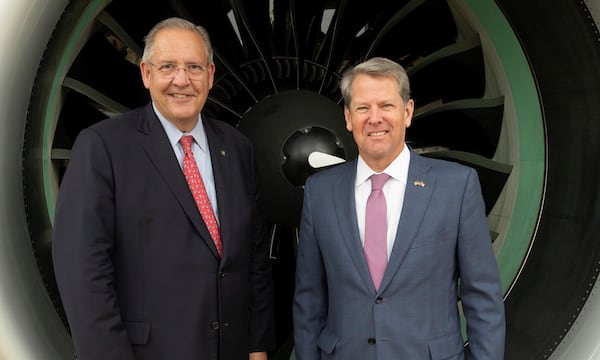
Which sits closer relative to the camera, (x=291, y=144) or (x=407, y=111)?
(x=407, y=111)

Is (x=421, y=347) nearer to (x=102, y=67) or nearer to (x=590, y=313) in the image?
(x=590, y=313)

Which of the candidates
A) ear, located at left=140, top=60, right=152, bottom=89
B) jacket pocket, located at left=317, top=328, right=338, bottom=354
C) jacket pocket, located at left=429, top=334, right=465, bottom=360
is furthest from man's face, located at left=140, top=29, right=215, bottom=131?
jacket pocket, located at left=429, top=334, right=465, bottom=360

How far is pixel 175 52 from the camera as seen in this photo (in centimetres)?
123

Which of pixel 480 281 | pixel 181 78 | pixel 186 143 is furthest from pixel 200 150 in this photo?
pixel 480 281

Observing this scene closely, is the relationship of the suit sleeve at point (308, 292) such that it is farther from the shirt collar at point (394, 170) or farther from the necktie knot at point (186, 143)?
the necktie knot at point (186, 143)

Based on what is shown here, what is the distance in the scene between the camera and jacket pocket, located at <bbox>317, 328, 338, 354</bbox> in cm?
124

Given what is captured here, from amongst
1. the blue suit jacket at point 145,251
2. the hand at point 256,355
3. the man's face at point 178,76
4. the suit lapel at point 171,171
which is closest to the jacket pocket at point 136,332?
the blue suit jacket at point 145,251

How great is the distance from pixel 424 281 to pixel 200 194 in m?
0.50

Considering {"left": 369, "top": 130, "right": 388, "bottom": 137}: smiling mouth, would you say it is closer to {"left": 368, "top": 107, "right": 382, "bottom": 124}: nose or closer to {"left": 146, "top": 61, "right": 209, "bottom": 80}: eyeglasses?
{"left": 368, "top": 107, "right": 382, "bottom": 124}: nose

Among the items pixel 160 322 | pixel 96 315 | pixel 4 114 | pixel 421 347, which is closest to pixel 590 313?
pixel 421 347

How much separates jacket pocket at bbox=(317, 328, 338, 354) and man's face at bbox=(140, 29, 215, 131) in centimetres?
55

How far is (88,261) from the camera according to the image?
1115 millimetres

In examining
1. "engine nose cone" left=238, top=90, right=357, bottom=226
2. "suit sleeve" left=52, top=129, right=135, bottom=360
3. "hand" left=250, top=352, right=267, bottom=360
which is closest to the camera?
"suit sleeve" left=52, top=129, right=135, bottom=360

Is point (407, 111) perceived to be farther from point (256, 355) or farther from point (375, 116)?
point (256, 355)
